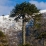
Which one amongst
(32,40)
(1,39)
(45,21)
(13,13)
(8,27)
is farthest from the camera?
(8,27)

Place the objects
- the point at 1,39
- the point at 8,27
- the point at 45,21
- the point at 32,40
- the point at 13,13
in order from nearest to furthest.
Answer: the point at 1,39, the point at 13,13, the point at 32,40, the point at 45,21, the point at 8,27

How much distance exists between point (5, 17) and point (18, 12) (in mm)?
24380

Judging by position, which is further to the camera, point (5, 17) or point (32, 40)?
point (5, 17)

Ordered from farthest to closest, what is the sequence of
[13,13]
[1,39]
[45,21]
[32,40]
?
[45,21] → [32,40] → [13,13] → [1,39]

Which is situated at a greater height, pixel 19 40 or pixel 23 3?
pixel 23 3

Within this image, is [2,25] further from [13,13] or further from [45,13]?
[13,13]

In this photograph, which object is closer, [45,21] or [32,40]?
[32,40]

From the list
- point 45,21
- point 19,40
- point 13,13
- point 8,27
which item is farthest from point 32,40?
point 13,13

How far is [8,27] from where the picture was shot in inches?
1781

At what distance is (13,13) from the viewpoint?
24.1 m

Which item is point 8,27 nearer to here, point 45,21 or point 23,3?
point 45,21

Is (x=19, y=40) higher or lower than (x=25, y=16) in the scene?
lower

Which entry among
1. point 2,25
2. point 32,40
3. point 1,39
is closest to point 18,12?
point 1,39

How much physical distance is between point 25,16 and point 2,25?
23544mm
